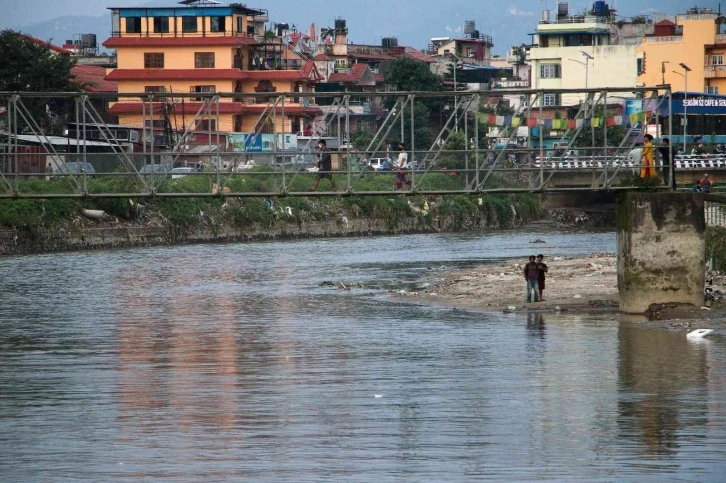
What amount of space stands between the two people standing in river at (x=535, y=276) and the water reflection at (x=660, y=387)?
15.7 ft

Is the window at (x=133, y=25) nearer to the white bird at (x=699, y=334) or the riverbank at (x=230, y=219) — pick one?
the riverbank at (x=230, y=219)

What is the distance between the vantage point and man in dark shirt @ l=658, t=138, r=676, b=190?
120ft

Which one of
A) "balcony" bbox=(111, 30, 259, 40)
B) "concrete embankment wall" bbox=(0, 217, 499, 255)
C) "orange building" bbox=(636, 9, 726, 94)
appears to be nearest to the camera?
"concrete embankment wall" bbox=(0, 217, 499, 255)

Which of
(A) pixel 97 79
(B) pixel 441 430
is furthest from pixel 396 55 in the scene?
(B) pixel 441 430

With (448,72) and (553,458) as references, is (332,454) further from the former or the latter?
(448,72)

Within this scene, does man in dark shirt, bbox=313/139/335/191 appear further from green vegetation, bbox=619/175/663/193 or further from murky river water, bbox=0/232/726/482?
green vegetation, bbox=619/175/663/193

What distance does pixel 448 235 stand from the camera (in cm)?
8281

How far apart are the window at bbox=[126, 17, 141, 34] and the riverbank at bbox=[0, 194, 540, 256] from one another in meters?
33.2

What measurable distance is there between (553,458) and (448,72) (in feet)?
477

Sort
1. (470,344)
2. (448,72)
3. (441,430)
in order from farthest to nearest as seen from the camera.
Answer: (448,72) → (470,344) → (441,430)

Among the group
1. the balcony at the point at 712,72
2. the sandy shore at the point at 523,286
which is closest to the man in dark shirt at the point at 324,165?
the sandy shore at the point at 523,286

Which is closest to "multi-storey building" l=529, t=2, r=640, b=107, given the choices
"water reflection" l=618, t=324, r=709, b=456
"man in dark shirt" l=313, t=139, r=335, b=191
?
"man in dark shirt" l=313, t=139, r=335, b=191

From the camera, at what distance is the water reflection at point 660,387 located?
847 inches

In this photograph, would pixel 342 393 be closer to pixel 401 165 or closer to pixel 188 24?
pixel 401 165
